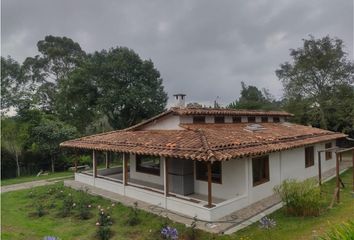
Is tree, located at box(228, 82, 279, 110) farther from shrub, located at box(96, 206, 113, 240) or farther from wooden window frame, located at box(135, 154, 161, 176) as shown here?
shrub, located at box(96, 206, 113, 240)

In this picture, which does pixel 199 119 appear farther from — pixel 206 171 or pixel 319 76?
pixel 319 76

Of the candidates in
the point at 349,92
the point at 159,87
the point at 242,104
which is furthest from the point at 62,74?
the point at 349,92

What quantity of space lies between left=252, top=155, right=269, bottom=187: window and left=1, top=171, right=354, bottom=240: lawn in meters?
1.99

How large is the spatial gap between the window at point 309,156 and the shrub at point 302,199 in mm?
6658

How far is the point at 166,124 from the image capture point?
638 inches

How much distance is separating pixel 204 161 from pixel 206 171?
3.15 m

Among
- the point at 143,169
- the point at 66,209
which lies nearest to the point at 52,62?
the point at 143,169

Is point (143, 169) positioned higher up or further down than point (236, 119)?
further down

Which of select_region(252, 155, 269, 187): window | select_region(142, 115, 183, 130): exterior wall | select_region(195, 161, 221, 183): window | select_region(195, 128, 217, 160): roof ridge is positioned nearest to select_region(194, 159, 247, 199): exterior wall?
select_region(195, 161, 221, 183): window

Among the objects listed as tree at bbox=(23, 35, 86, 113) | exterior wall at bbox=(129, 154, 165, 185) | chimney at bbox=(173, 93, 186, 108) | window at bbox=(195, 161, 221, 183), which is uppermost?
tree at bbox=(23, 35, 86, 113)

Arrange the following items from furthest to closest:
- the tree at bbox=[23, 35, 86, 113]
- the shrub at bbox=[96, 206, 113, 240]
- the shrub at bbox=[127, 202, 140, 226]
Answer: the tree at bbox=[23, 35, 86, 113], the shrub at bbox=[127, 202, 140, 226], the shrub at bbox=[96, 206, 113, 240]

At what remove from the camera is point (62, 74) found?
42.5 metres

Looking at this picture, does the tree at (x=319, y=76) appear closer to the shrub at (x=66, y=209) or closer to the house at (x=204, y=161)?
the house at (x=204, y=161)

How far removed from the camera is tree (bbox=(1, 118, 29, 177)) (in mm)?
22078
